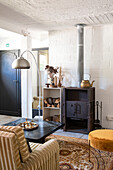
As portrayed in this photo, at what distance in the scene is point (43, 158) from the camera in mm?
2074

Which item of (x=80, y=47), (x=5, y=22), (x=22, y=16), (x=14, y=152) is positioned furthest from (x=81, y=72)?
(x=14, y=152)

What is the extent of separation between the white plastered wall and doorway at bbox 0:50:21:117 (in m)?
1.78

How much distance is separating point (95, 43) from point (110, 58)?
0.51 m

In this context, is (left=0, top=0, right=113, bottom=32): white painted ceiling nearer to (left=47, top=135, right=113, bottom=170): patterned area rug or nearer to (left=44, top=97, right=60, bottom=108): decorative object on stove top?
(left=44, top=97, right=60, bottom=108): decorative object on stove top

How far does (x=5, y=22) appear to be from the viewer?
15.5ft

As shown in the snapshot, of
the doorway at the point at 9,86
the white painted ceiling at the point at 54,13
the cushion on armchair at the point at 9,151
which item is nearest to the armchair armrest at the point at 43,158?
the cushion on armchair at the point at 9,151

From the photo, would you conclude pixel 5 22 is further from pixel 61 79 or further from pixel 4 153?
pixel 4 153

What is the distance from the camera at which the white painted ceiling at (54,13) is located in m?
3.34

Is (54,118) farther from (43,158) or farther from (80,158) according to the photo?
(43,158)

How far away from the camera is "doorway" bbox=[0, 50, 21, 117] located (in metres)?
6.32

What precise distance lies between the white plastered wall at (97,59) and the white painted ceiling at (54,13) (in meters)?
0.30

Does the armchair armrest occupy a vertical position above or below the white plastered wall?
below

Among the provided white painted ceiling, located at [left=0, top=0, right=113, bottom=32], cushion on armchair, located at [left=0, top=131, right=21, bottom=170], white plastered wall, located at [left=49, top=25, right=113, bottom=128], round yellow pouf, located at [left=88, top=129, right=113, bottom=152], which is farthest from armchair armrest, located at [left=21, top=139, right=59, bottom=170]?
white plastered wall, located at [left=49, top=25, right=113, bottom=128]

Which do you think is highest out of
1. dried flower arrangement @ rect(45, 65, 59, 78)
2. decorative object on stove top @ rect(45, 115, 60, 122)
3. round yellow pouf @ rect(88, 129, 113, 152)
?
dried flower arrangement @ rect(45, 65, 59, 78)
